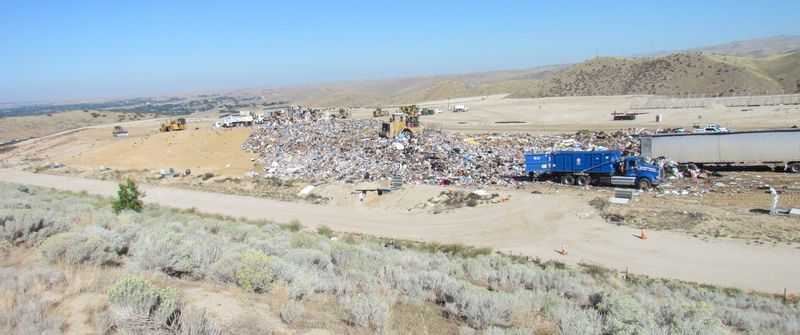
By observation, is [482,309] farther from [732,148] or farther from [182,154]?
[182,154]

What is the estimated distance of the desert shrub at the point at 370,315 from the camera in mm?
5863

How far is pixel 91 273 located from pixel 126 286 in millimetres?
1734

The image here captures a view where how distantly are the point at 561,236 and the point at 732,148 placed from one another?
12572mm

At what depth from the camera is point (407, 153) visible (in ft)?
101

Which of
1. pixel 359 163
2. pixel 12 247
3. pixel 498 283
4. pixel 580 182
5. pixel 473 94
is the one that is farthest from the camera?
pixel 473 94

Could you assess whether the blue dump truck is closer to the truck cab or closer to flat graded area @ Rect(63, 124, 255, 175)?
the truck cab

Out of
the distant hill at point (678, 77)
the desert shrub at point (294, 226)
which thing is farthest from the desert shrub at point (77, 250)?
the distant hill at point (678, 77)

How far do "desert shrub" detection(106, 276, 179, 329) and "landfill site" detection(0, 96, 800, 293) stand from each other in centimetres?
1205

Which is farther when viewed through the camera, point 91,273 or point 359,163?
point 359,163

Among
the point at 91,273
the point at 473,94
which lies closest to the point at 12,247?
the point at 91,273

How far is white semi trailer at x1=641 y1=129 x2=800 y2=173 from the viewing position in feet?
76.6

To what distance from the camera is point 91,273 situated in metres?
6.69

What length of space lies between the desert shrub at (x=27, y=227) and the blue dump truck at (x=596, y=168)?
1920cm

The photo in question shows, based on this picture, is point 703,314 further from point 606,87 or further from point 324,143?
point 606,87
